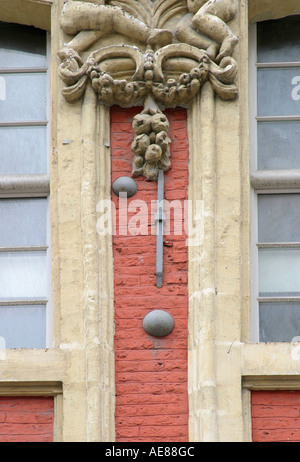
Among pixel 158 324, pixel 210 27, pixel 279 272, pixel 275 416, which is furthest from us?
pixel 210 27

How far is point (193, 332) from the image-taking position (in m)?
8.73

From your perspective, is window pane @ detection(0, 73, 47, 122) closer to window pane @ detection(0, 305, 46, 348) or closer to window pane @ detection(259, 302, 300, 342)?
window pane @ detection(0, 305, 46, 348)

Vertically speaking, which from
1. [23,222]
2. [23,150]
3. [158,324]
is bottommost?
[158,324]

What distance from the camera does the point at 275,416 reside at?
861 cm

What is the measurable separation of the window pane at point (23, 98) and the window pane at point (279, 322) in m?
1.88

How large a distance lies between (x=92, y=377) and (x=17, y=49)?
7.88 feet

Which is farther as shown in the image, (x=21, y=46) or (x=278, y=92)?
(x=21, y=46)

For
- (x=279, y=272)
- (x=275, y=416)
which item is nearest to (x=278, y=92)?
(x=279, y=272)

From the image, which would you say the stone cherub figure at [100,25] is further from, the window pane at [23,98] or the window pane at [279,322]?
the window pane at [279,322]

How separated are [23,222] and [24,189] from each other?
0.20 meters

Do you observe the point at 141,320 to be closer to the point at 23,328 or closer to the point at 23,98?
the point at 23,328

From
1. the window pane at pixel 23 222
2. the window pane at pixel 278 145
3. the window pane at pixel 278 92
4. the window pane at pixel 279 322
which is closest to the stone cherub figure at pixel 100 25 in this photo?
the window pane at pixel 278 92
